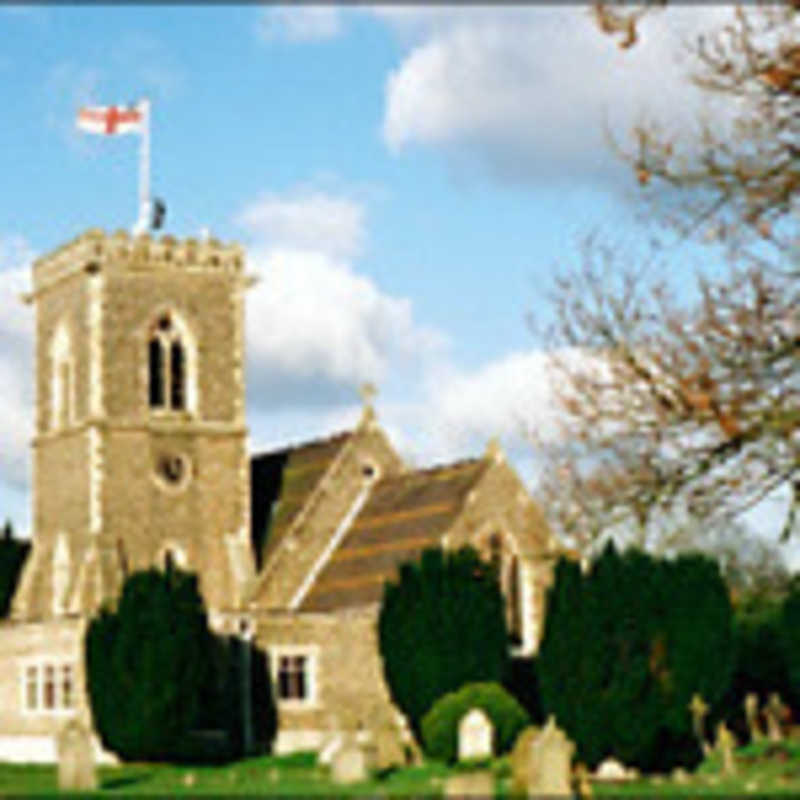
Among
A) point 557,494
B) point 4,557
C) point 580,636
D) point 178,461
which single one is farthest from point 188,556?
point 557,494

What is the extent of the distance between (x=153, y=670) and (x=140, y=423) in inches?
353

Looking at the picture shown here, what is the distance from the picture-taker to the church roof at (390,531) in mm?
42719

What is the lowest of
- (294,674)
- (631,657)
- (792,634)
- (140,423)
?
(631,657)

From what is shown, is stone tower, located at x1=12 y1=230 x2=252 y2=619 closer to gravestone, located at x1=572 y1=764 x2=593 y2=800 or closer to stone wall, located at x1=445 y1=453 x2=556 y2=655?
stone wall, located at x1=445 y1=453 x2=556 y2=655

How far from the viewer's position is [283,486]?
4800 centimetres

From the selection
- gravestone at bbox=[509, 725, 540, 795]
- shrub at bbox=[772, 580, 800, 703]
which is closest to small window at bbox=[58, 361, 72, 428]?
shrub at bbox=[772, 580, 800, 703]

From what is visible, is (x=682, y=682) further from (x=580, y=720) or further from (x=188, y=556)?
(x=188, y=556)

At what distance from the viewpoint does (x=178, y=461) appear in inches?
1801

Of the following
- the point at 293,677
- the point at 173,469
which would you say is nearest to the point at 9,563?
the point at 173,469

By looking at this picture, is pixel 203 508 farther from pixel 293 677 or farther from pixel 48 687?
pixel 48 687

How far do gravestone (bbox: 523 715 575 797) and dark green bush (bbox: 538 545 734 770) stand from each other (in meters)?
8.14

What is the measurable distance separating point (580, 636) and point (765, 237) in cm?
1923

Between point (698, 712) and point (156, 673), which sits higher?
point (156, 673)

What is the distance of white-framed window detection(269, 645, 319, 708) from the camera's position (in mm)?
41156
